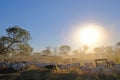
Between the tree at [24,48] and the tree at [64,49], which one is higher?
the tree at [64,49]

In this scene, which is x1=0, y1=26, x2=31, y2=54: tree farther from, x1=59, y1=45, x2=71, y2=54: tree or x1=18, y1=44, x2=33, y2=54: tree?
x1=59, y1=45, x2=71, y2=54: tree

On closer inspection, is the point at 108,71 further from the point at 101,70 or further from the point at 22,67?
the point at 22,67

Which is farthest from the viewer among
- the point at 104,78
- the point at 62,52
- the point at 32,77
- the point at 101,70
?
the point at 62,52

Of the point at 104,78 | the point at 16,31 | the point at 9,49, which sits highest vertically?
the point at 16,31

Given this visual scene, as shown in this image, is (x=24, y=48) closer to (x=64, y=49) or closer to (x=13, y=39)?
(x=13, y=39)

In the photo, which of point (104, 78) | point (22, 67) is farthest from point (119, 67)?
point (22, 67)

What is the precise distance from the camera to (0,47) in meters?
36.9

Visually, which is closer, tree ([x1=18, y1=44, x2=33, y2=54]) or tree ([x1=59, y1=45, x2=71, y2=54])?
tree ([x1=18, y1=44, x2=33, y2=54])

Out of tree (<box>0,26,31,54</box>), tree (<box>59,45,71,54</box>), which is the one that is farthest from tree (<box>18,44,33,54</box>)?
tree (<box>59,45,71,54</box>)

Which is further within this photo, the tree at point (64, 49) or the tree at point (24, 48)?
the tree at point (64, 49)

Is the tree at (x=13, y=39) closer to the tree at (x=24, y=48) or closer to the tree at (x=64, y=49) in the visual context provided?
the tree at (x=24, y=48)

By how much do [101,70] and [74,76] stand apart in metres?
3.07

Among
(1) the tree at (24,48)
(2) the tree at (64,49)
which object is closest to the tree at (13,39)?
(1) the tree at (24,48)

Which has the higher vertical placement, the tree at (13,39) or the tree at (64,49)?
the tree at (64,49)
